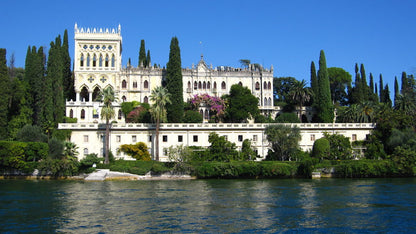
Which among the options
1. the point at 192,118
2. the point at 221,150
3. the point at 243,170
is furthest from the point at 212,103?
the point at 243,170

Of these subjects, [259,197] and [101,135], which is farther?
[101,135]

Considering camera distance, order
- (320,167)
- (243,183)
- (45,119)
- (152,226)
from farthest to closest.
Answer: (45,119)
(320,167)
(243,183)
(152,226)

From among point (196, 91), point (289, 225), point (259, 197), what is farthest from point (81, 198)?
point (196, 91)

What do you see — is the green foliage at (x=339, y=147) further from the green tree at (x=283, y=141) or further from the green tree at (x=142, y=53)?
the green tree at (x=142, y=53)

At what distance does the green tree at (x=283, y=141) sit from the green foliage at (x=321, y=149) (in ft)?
8.24

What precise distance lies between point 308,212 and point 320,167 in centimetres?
2393

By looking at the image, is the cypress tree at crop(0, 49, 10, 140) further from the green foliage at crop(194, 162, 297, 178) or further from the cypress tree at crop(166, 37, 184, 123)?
the green foliage at crop(194, 162, 297, 178)

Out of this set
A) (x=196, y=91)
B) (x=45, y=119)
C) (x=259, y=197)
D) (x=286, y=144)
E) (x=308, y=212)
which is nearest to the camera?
(x=308, y=212)

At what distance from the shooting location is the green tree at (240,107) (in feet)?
240

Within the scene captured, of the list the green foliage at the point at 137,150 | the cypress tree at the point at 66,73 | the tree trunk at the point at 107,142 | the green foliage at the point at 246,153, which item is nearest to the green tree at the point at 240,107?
the green foliage at the point at 246,153

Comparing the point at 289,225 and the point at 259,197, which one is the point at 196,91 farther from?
the point at 289,225

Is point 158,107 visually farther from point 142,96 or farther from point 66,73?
point 66,73

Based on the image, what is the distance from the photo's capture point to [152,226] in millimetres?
27297

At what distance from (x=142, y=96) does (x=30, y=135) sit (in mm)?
25194
